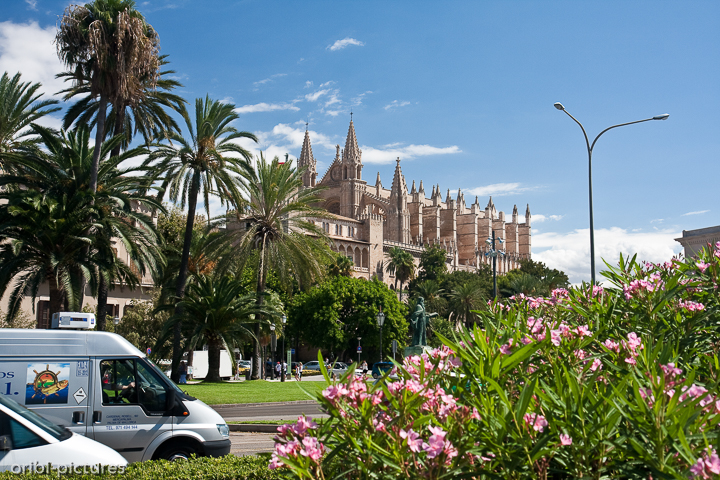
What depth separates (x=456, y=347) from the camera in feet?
10.6

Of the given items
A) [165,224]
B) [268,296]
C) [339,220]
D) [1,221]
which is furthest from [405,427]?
[339,220]

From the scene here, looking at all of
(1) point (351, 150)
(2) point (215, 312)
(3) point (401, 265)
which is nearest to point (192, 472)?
(2) point (215, 312)

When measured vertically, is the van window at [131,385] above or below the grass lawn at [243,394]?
above

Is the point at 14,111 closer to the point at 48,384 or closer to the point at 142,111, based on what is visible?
the point at 142,111

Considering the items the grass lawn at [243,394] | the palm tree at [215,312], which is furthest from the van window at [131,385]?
the palm tree at [215,312]

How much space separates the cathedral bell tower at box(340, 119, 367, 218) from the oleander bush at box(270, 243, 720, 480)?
96.6 metres

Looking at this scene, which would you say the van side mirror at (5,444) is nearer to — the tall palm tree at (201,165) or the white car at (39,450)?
the white car at (39,450)

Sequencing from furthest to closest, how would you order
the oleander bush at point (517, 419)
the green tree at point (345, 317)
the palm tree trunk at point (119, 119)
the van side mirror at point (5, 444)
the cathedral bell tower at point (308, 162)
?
the cathedral bell tower at point (308, 162) < the green tree at point (345, 317) < the palm tree trunk at point (119, 119) < the van side mirror at point (5, 444) < the oleander bush at point (517, 419)

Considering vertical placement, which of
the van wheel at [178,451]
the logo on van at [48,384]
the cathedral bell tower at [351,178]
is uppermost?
the cathedral bell tower at [351,178]

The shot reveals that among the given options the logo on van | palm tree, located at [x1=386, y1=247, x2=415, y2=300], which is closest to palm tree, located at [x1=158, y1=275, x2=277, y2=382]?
the logo on van

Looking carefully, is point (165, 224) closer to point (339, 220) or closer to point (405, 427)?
point (405, 427)

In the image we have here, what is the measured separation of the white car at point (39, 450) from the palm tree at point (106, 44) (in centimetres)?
1669

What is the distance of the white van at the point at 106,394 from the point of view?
26.8ft

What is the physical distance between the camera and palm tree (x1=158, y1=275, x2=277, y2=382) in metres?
25.7
